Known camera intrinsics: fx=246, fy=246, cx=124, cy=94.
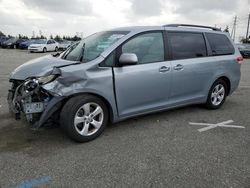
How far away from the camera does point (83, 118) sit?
3615mm

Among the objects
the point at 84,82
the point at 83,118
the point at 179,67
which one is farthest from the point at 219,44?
the point at 83,118

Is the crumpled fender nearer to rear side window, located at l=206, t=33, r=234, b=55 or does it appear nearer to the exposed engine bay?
the exposed engine bay


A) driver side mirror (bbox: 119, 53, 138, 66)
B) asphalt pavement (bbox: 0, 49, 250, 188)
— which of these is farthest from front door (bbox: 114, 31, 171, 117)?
asphalt pavement (bbox: 0, 49, 250, 188)

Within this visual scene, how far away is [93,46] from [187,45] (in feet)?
6.05

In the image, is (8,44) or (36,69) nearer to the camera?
(36,69)

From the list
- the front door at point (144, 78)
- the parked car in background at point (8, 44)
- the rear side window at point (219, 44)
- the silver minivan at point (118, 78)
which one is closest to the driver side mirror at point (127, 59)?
the silver minivan at point (118, 78)

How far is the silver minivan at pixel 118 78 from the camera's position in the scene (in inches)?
135

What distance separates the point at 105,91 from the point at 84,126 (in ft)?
1.99

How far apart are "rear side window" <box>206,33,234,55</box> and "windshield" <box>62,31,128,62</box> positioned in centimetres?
212

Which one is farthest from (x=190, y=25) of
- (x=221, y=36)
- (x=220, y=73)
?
(x=220, y=73)

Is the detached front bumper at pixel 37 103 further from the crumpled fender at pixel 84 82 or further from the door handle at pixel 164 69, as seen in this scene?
the door handle at pixel 164 69

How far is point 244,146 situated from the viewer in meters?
3.62

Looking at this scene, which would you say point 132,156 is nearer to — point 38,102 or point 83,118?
point 83,118

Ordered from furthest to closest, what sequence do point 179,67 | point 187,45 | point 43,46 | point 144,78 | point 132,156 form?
point 43,46, point 187,45, point 179,67, point 144,78, point 132,156
